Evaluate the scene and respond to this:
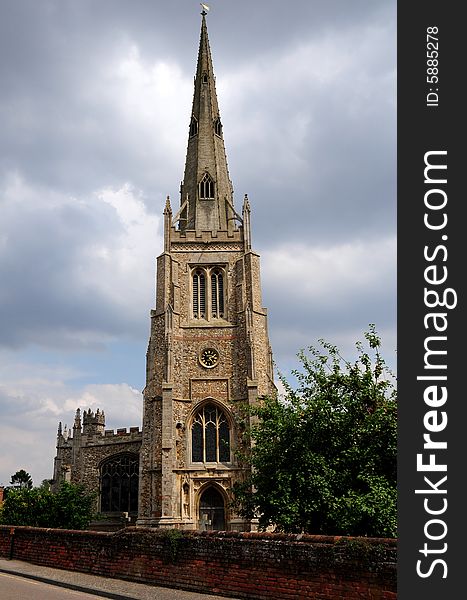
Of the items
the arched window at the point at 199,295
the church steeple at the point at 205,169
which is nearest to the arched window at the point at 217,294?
the arched window at the point at 199,295

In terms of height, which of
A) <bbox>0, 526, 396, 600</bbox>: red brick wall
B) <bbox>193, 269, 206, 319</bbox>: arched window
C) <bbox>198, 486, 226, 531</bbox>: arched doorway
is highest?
<bbox>193, 269, 206, 319</bbox>: arched window

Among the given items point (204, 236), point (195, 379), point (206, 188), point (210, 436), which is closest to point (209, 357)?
point (195, 379)

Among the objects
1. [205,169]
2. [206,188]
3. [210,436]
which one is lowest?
[210,436]

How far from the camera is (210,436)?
31.8 m

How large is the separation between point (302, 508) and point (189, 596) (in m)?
4.83

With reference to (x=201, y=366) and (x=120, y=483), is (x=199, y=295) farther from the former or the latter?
(x=120, y=483)

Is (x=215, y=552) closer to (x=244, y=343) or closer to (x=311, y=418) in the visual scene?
(x=311, y=418)

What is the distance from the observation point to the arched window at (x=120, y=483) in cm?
3709

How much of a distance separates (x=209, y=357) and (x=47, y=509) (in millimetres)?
11260

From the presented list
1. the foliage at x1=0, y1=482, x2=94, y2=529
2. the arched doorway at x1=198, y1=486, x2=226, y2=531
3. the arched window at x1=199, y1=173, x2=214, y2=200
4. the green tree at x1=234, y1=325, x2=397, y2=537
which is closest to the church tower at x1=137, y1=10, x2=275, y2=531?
the arched doorway at x1=198, y1=486, x2=226, y2=531

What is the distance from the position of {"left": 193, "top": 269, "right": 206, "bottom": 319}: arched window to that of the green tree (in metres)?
17.4

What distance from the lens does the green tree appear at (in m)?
13.8

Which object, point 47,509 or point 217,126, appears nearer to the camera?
point 47,509

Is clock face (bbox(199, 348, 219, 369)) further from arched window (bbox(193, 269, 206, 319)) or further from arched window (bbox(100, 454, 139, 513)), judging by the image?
arched window (bbox(100, 454, 139, 513))
